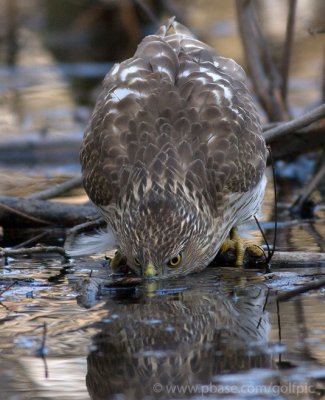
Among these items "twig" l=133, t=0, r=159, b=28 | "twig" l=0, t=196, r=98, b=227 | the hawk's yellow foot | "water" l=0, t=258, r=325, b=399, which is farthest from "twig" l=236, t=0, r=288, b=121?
"water" l=0, t=258, r=325, b=399

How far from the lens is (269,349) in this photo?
17.7 feet

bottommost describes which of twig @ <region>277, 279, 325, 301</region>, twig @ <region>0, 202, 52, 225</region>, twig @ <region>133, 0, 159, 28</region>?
twig @ <region>277, 279, 325, 301</region>

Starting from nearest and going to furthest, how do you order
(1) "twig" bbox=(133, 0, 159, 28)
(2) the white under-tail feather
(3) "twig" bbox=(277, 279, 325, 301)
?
1. (3) "twig" bbox=(277, 279, 325, 301)
2. (2) the white under-tail feather
3. (1) "twig" bbox=(133, 0, 159, 28)

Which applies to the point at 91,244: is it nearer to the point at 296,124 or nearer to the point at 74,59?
the point at 296,124

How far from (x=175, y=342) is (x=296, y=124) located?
9.90 ft

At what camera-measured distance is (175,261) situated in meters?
6.88

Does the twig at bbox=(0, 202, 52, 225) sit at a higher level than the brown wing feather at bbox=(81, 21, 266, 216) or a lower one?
lower

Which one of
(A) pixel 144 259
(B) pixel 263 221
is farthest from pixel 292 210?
(A) pixel 144 259

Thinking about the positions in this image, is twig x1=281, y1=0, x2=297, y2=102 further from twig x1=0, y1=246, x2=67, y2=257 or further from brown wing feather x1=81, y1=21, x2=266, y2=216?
twig x1=0, y1=246, x2=67, y2=257

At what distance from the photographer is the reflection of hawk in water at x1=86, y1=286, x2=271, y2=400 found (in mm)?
5094

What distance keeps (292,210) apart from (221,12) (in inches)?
455

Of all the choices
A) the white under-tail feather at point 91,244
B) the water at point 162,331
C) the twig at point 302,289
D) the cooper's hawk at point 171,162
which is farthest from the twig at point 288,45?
the twig at point 302,289

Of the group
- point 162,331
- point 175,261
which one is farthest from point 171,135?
point 162,331

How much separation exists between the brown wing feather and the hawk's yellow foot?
0.39 m
